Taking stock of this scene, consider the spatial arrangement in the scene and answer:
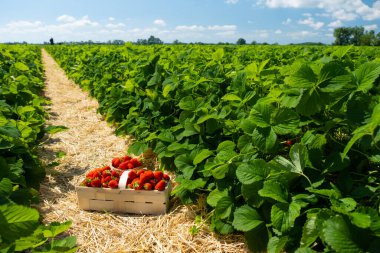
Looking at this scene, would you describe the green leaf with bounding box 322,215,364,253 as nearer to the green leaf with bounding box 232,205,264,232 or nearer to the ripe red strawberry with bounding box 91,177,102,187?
the green leaf with bounding box 232,205,264,232

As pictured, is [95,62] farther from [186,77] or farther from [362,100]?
[362,100]

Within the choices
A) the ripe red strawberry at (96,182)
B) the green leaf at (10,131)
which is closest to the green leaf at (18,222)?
the green leaf at (10,131)

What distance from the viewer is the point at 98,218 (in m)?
3.03

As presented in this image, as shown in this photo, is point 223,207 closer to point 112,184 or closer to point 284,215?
point 284,215

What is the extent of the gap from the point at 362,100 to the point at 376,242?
667 millimetres

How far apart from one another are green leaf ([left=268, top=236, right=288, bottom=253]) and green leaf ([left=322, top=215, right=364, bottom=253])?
49 centimetres

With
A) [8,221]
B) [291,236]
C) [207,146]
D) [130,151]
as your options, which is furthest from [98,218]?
[8,221]

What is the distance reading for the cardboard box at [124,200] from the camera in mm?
3008

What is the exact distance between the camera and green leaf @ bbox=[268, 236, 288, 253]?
5.72 feet

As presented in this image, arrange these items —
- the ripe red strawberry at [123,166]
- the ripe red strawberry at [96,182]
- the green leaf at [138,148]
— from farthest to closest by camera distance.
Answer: the green leaf at [138,148], the ripe red strawberry at [123,166], the ripe red strawberry at [96,182]

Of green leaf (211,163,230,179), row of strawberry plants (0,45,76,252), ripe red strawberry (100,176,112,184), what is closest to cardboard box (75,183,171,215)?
ripe red strawberry (100,176,112,184)

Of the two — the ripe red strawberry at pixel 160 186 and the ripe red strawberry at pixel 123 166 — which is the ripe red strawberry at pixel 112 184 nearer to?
the ripe red strawberry at pixel 160 186

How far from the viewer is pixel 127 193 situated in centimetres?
304

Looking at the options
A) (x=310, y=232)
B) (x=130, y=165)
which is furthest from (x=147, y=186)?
(x=310, y=232)
